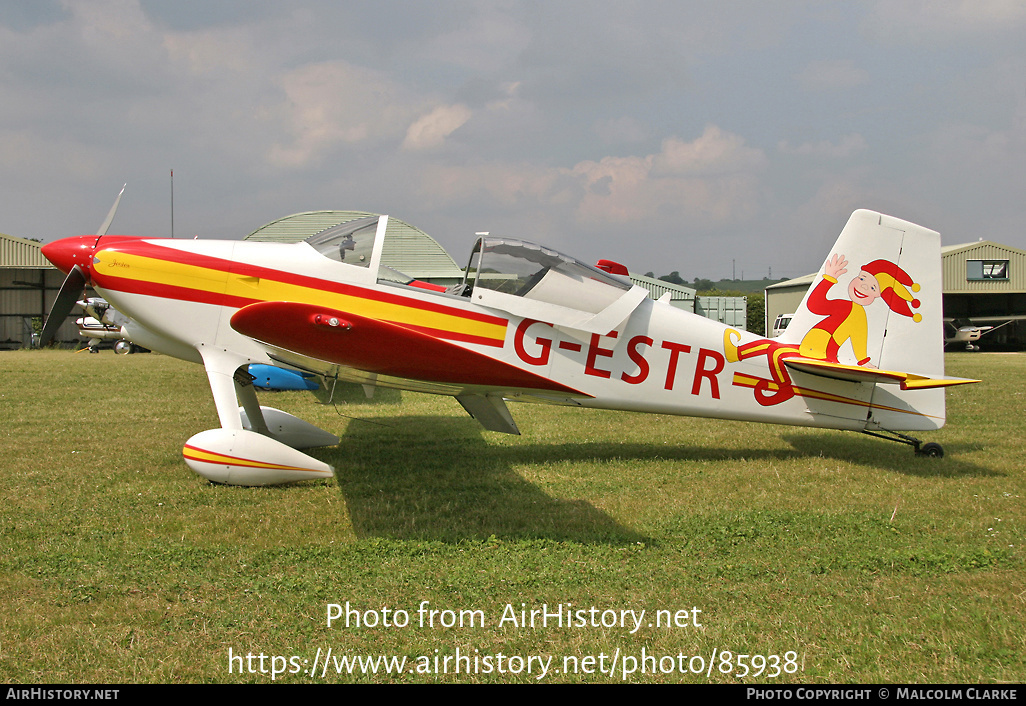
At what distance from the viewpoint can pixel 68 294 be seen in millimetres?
6352

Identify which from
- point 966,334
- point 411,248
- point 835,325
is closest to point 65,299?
point 835,325

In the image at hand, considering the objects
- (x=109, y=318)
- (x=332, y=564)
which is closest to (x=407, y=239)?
(x=109, y=318)

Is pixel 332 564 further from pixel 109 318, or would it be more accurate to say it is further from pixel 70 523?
pixel 109 318

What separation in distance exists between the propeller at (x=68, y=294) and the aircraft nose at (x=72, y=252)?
50 millimetres

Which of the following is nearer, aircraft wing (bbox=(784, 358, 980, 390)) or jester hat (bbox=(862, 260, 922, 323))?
aircraft wing (bbox=(784, 358, 980, 390))

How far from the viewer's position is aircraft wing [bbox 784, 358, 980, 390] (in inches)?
247

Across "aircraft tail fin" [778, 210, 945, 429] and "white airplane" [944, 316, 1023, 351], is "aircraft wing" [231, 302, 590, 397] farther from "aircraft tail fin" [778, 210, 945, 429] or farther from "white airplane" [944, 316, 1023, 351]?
"white airplane" [944, 316, 1023, 351]

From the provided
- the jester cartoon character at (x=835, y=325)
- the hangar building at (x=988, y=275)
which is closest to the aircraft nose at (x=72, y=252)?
the jester cartoon character at (x=835, y=325)

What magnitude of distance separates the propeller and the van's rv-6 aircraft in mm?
22

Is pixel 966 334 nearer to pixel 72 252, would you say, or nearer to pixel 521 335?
pixel 521 335

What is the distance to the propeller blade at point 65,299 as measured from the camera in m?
6.08

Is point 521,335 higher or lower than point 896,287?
lower

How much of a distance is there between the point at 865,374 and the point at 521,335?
128 inches

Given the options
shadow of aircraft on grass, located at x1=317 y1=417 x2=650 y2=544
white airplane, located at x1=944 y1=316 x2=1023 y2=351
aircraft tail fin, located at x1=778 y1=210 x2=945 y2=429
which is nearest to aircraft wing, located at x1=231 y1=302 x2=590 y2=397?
shadow of aircraft on grass, located at x1=317 y1=417 x2=650 y2=544
